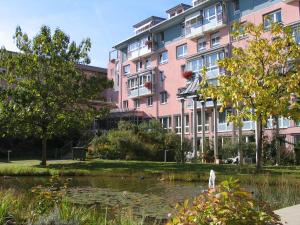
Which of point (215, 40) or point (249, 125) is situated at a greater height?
point (215, 40)

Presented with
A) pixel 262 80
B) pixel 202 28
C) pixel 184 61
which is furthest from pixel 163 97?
pixel 262 80

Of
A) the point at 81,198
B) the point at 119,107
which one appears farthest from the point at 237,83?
the point at 119,107

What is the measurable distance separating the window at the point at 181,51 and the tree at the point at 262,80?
1100 inches

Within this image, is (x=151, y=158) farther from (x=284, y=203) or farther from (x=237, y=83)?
(x=284, y=203)

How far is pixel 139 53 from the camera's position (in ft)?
182

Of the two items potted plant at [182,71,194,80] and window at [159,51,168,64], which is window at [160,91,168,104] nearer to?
window at [159,51,168,64]

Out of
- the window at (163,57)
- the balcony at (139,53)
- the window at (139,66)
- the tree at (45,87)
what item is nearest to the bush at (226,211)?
the tree at (45,87)

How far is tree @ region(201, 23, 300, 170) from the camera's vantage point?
18.4m

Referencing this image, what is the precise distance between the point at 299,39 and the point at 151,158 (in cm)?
1474

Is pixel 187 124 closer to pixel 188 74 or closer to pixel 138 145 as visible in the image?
pixel 188 74

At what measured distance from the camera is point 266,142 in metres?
34.4

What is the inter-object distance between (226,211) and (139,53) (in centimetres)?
5164

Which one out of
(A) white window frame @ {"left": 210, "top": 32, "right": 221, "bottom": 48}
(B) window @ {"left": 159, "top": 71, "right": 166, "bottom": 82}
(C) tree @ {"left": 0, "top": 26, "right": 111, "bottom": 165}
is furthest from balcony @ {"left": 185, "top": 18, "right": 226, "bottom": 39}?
(C) tree @ {"left": 0, "top": 26, "right": 111, "bottom": 165}

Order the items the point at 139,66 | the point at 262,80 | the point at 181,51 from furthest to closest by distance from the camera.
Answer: the point at 139,66, the point at 181,51, the point at 262,80
